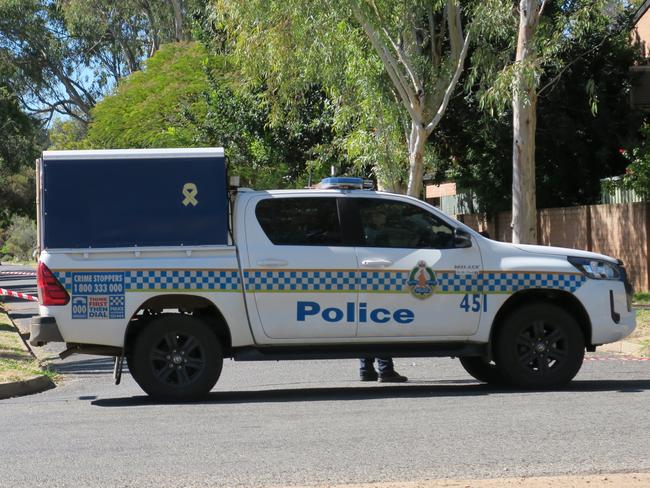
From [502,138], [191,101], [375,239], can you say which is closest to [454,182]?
[502,138]

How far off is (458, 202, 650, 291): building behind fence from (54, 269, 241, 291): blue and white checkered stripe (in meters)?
13.2

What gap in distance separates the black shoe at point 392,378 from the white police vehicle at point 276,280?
1.16m

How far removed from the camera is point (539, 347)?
33.6 feet

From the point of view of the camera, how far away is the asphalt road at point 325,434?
667 cm

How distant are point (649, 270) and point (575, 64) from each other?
672cm

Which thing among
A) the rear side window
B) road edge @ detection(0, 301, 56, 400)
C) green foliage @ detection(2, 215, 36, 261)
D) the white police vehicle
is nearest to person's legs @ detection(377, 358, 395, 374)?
the white police vehicle

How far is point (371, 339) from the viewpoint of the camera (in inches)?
398

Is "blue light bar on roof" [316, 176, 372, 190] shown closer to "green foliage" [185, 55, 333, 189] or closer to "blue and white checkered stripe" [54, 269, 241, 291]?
"blue and white checkered stripe" [54, 269, 241, 291]

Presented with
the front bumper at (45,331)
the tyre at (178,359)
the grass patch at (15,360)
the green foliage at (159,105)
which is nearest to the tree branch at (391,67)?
the grass patch at (15,360)

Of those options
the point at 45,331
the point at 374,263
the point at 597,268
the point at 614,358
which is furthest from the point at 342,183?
the point at 614,358

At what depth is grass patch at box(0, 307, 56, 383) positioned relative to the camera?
12055 mm

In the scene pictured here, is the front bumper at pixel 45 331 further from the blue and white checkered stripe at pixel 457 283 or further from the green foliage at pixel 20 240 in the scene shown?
the green foliage at pixel 20 240

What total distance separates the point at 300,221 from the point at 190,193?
1.10 m

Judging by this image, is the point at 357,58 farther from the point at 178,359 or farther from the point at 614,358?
the point at 178,359
